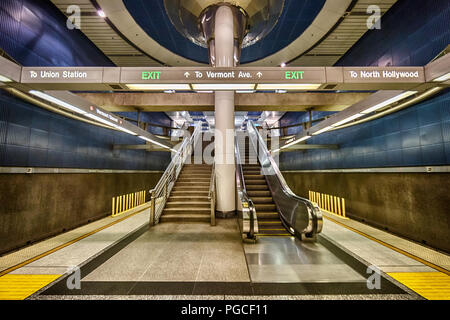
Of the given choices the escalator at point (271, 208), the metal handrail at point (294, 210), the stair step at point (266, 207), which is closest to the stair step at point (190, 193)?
the escalator at point (271, 208)

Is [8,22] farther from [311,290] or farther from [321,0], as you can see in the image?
[321,0]

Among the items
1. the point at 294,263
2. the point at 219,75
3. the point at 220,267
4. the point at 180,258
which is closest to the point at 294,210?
the point at 294,263

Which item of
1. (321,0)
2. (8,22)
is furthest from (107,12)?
(321,0)

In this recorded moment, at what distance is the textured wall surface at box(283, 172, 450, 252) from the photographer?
4.11 metres

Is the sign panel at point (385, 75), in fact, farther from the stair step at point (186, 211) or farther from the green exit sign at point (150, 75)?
the stair step at point (186, 211)

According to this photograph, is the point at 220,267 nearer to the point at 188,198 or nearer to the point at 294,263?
the point at 294,263

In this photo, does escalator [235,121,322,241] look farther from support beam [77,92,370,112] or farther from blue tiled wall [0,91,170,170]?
blue tiled wall [0,91,170,170]

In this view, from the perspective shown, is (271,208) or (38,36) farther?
(271,208)

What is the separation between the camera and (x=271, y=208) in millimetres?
6109

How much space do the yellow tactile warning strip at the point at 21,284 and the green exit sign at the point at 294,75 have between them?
5040mm

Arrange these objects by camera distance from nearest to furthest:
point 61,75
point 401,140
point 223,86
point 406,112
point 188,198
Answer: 1. point 61,75
2. point 223,86
3. point 406,112
4. point 401,140
5. point 188,198

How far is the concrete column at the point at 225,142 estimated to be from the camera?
669 centimetres

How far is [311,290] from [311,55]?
10.1 meters

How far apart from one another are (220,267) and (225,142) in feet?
14.3
